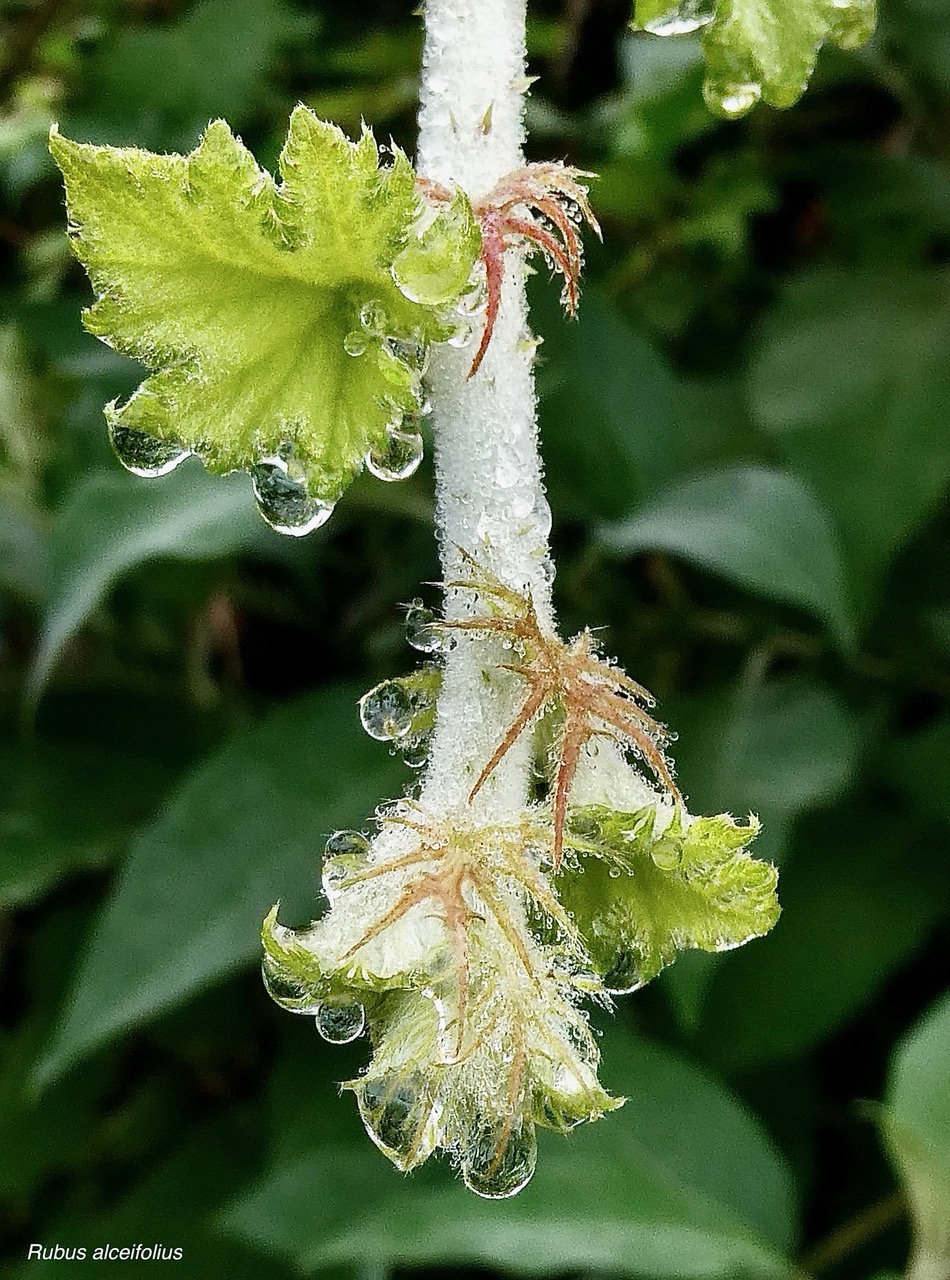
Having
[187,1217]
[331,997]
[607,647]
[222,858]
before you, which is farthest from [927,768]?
[331,997]

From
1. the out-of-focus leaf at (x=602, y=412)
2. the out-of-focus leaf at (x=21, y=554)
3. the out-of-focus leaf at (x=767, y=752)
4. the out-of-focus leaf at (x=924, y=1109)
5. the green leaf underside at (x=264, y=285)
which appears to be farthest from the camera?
the out-of-focus leaf at (x=21, y=554)

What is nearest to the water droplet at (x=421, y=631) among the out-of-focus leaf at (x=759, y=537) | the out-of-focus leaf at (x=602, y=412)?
the out-of-focus leaf at (x=759, y=537)

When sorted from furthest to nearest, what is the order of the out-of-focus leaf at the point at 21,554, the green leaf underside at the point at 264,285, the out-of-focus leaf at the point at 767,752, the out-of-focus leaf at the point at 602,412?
the out-of-focus leaf at the point at 21,554
the out-of-focus leaf at the point at 602,412
the out-of-focus leaf at the point at 767,752
the green leaf underside at the point at 264,285

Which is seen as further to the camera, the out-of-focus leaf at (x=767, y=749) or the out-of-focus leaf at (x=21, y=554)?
the out-of-focus leaf at (x=21, y=554)

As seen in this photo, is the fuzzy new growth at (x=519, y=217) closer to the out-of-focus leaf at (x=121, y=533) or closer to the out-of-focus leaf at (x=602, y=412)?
the out-of-focus leaf at (x=121, y=533)

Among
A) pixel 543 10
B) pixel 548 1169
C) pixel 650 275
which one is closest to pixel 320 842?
pixel 548 1169
